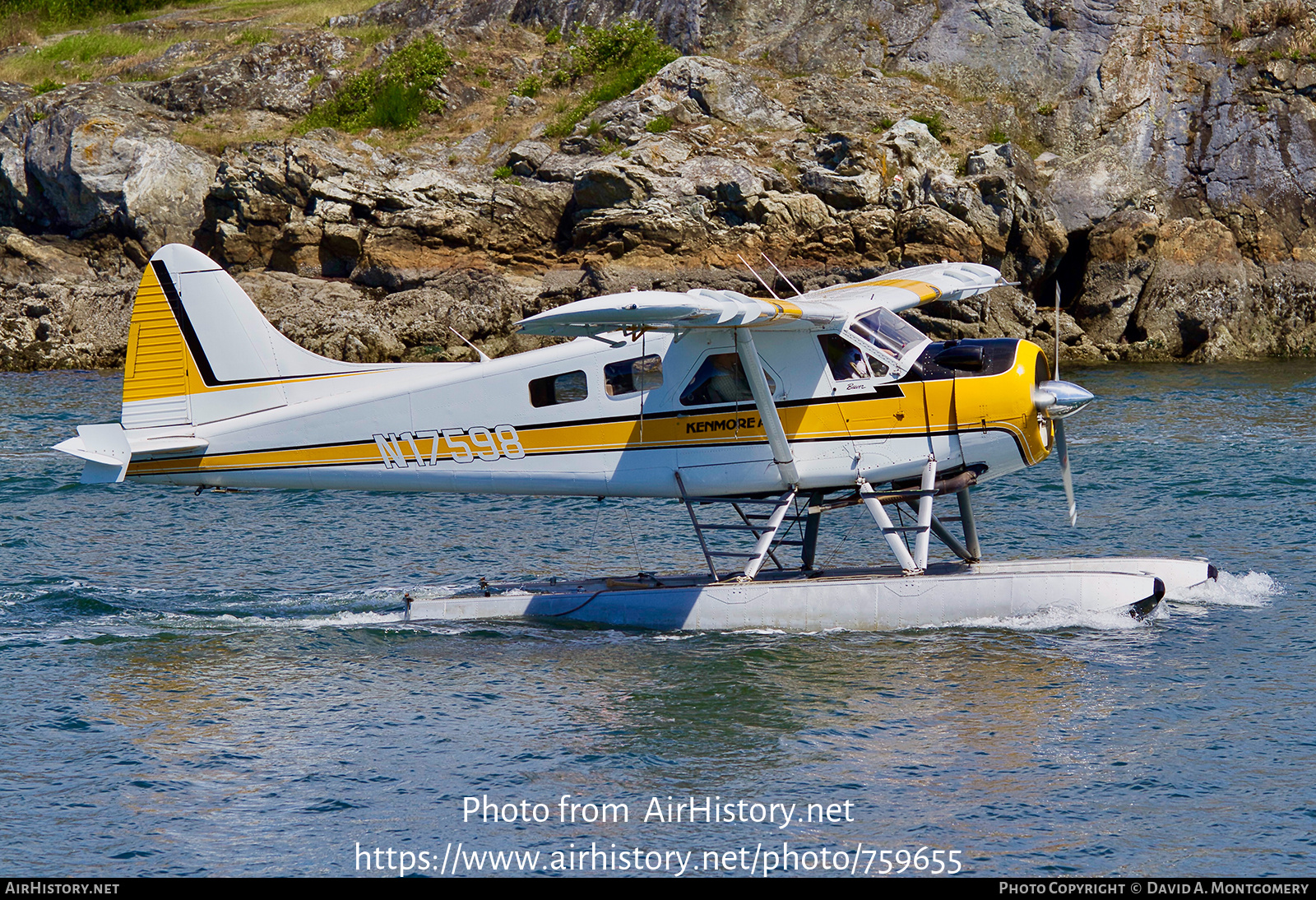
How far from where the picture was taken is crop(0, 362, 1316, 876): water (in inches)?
330

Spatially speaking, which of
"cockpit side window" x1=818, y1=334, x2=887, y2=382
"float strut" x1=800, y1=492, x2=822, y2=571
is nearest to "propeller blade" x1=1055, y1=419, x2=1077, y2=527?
"cockpit side window" x1=818, y1=334, x2=887, y2=382

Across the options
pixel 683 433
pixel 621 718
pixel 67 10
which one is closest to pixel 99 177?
pixel 67 10

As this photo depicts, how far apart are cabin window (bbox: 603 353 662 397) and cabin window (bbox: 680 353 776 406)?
38 centimetres

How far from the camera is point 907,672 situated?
448 inches

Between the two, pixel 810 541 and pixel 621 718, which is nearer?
pixel 621 718

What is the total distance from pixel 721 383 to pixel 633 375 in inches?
36.7

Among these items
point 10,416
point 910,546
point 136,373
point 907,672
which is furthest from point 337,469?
point 10,416

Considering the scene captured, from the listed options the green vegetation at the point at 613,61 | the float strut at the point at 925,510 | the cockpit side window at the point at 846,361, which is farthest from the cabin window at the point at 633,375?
the green vegetation at the point at 613,61

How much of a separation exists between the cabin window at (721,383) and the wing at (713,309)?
0.62 m

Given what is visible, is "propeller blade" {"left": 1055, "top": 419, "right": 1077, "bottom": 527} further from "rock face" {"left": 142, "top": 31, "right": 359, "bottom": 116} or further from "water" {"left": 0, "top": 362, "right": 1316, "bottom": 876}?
"rock face" {"left": 142, "top": 31, "right": 359, "bottom": 116}

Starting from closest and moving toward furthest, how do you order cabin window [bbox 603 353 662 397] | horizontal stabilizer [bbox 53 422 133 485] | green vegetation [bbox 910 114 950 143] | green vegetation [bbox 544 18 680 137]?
horizontal stabilizer [bbox 53 422 133 485] < cabin window [bbox 603 353 662 397] < green vegetation [bbox 910 114 950 143] < green vegetation [bbox 544 18 680 137]

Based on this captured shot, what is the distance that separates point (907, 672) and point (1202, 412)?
17164mm

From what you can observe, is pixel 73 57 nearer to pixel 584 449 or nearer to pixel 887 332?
pixel 584 449

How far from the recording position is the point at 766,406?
40.3 feet
